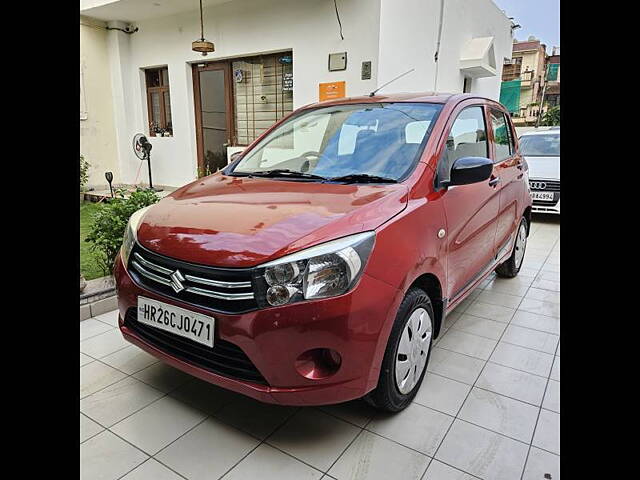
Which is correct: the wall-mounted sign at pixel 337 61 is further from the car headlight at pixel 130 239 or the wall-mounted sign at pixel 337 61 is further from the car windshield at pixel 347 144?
the car headlight at pixel 130 239

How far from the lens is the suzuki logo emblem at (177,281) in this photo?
1.89 m

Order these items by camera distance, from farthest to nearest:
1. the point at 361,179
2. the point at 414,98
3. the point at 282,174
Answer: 1. the point at 414,98
2. the point at 282,174
3. the point at 361,179

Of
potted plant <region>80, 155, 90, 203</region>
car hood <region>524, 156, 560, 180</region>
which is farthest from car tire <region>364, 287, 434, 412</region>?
potted plant <region>80, 155, 90, 203</region>

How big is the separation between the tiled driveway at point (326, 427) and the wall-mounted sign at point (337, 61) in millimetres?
4677

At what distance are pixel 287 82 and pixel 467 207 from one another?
5.31 m

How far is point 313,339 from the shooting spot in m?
1.73

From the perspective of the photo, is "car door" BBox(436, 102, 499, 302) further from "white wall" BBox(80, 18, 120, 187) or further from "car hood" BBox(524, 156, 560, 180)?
"white wall" BBox(80, 18, 120, 187)

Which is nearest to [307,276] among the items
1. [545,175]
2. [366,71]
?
[366,71]

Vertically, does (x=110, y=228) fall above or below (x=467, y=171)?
below

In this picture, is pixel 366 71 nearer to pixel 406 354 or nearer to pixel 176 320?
pixel 406 354
